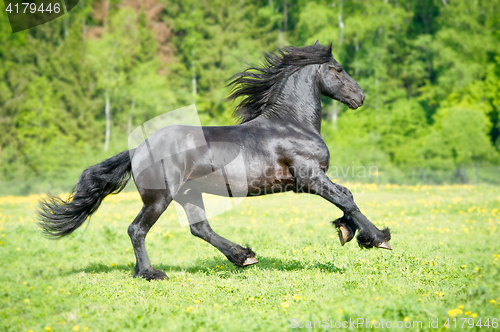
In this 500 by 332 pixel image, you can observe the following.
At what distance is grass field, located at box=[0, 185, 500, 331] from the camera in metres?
4.18

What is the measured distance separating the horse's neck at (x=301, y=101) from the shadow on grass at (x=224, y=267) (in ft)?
6.27

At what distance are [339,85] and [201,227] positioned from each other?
2.83 m

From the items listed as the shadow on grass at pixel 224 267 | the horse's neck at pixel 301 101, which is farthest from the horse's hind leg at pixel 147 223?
the horse's neck at pixel 301 101

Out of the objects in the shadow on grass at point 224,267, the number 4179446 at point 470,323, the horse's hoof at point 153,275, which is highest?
the number 4179446 at point 470,323

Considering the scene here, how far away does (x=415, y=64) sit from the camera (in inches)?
1587

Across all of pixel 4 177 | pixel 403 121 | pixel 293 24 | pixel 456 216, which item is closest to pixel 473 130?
pixel 403 121

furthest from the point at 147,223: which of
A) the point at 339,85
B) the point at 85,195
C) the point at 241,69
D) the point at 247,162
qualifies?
the point at 241,69

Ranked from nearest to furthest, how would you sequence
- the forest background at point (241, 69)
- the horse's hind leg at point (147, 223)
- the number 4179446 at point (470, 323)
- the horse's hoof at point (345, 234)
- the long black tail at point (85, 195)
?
the number 4179446 at point (470, 323), the horse's hoof at point (345, 234), the horse's hind leg at point (147, 223), the long black tail at point (85, 195), the forest background at point (241, 69)

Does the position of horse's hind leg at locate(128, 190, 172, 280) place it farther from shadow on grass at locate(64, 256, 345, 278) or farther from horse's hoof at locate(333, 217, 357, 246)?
horse's hoof at locate(333, 217, 357, 246)

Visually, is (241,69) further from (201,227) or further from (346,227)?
(346,227)

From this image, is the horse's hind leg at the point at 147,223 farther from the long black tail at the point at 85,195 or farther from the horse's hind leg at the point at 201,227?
the long black tail at the point at 85,195

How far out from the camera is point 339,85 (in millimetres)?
6594

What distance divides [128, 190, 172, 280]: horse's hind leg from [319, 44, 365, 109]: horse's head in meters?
2.76

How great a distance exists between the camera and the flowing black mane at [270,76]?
21.6 ft
